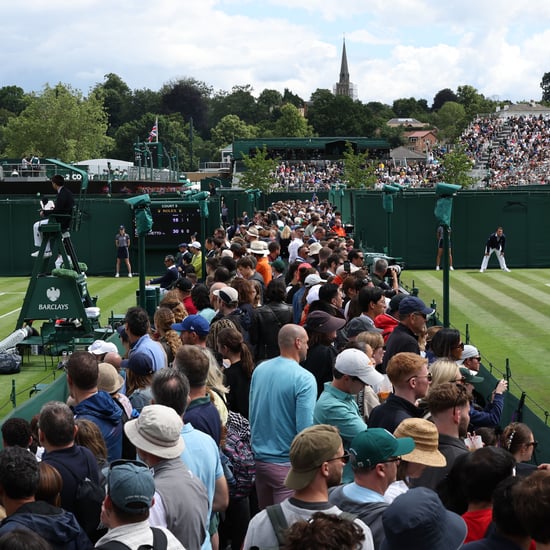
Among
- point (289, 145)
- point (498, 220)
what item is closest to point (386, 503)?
point (498, 220)

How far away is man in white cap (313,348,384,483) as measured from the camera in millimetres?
7324

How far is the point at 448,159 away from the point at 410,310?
5823 centimetres

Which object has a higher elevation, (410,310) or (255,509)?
(410,310)

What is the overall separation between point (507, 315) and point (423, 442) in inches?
777

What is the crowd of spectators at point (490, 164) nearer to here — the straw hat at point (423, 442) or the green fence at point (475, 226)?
the green fence at point (475, 226)

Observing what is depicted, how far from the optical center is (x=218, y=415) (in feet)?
24.2

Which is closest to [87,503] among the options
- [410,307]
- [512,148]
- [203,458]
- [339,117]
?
[203,458]

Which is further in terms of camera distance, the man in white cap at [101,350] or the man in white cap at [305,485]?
the man in white cap at [101,350]

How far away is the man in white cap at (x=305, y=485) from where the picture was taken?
16.9ft

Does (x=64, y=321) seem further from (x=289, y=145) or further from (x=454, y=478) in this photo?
(x=289, y=145)

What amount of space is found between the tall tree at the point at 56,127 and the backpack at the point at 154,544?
13106 cm

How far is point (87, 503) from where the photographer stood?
6.15m

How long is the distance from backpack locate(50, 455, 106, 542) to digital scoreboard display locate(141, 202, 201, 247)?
30607 mm

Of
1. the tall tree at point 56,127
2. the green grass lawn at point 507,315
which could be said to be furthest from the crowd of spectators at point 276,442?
the tall tree at point 56,127
